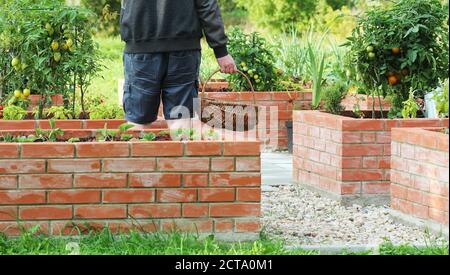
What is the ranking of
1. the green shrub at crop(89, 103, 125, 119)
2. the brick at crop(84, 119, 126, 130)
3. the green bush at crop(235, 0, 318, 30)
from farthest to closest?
1. the green bush at crop(235, 0, 318, 30)
2. the green shrub at crop(89, 103, 125, 119)
3. the brick at crop(84, 119, 126, 130)

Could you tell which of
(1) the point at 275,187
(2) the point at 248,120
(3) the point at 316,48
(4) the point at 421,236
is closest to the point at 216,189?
(4) the point at 421,236

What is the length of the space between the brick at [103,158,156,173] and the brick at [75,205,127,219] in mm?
187

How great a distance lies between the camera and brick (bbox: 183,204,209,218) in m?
5.33

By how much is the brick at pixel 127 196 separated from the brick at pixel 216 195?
0.25 meters

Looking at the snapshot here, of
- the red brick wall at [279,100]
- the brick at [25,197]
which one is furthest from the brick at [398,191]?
the red brick wall at [279,100]

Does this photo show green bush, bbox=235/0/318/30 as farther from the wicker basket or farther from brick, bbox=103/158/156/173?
brick, bbox=103/158/156/173

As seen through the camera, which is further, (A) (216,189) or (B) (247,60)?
(B) (247,60)

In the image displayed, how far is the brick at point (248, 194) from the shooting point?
5.36 metres

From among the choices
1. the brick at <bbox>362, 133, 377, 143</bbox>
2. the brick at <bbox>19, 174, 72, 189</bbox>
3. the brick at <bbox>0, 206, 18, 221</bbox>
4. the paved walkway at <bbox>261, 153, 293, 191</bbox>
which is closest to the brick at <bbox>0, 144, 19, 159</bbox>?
the brick at <bbox>19, 174, 72, 189</bbox>

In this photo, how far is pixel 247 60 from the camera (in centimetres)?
1046

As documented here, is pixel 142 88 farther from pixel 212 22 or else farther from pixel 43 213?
pixel 43 213
